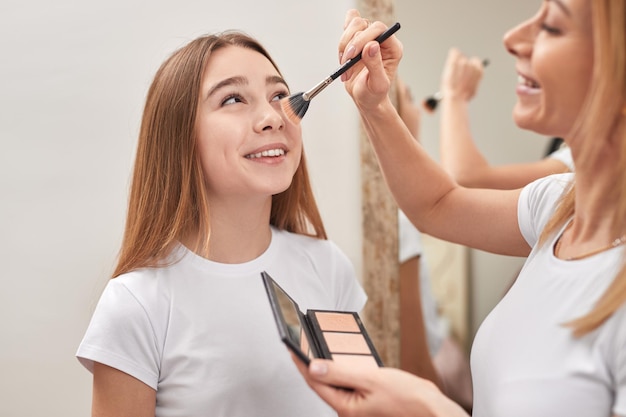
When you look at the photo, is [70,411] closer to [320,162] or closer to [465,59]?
[320,162]

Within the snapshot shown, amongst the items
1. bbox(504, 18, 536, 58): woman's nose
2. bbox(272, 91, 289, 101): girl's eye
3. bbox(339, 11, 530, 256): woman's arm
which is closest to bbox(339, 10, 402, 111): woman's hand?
bbox(339, 11, 530, 256): woman's arm

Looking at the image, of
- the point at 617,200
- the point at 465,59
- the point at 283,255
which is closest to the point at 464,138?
the point at 465,59

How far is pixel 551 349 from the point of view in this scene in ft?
2.47

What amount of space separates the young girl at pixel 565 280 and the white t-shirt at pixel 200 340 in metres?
0.32

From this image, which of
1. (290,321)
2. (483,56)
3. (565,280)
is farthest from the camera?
(483,56)

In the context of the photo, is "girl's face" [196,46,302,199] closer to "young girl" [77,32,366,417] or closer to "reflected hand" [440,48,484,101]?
"young girl" [77,32,366,417]

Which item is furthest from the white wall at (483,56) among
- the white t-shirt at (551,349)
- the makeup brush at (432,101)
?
the white t-shirt at (551,349)

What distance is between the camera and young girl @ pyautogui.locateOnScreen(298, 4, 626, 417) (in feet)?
2.28

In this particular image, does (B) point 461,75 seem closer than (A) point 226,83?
No

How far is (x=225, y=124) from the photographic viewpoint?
1076 millimetres

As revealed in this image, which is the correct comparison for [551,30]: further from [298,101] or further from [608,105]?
[298,101]

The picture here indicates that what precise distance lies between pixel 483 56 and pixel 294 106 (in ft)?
2.15

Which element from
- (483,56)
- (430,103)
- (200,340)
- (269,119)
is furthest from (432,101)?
(200,340)

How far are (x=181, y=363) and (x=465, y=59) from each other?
95 cm
